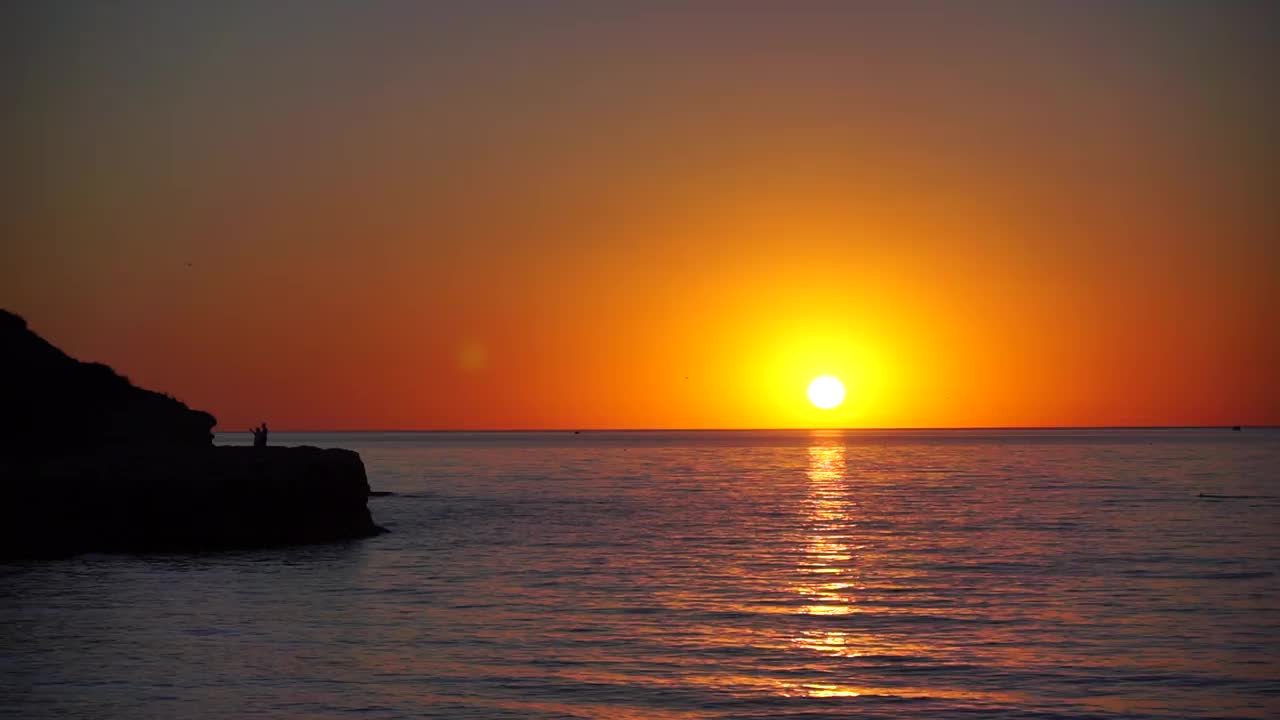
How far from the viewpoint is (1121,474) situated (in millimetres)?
126938

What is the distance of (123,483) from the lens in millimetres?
49125

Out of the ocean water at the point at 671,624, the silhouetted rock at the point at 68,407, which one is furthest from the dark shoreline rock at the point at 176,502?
the silhouetted rock at the point at 68,407

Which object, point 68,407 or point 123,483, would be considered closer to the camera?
point 123,483

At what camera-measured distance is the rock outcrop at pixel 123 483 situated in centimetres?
4772

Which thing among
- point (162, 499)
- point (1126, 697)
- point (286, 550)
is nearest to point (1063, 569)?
point (1126, 697)

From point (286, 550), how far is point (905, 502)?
45.9m

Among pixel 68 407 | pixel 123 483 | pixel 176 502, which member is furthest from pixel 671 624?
pixel 68 407

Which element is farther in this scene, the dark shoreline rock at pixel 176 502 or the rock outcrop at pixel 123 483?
the rock outcrop at pixel 123 483

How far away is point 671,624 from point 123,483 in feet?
92.0

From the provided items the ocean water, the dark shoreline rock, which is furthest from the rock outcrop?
the ocean water

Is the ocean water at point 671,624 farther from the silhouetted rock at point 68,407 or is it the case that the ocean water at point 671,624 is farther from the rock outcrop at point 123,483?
the silhouetted rock at point 68,407

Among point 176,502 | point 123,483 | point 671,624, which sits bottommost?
point 671,624

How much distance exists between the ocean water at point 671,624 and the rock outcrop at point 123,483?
2.17 metres

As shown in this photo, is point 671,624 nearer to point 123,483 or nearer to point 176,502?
point 176,502
